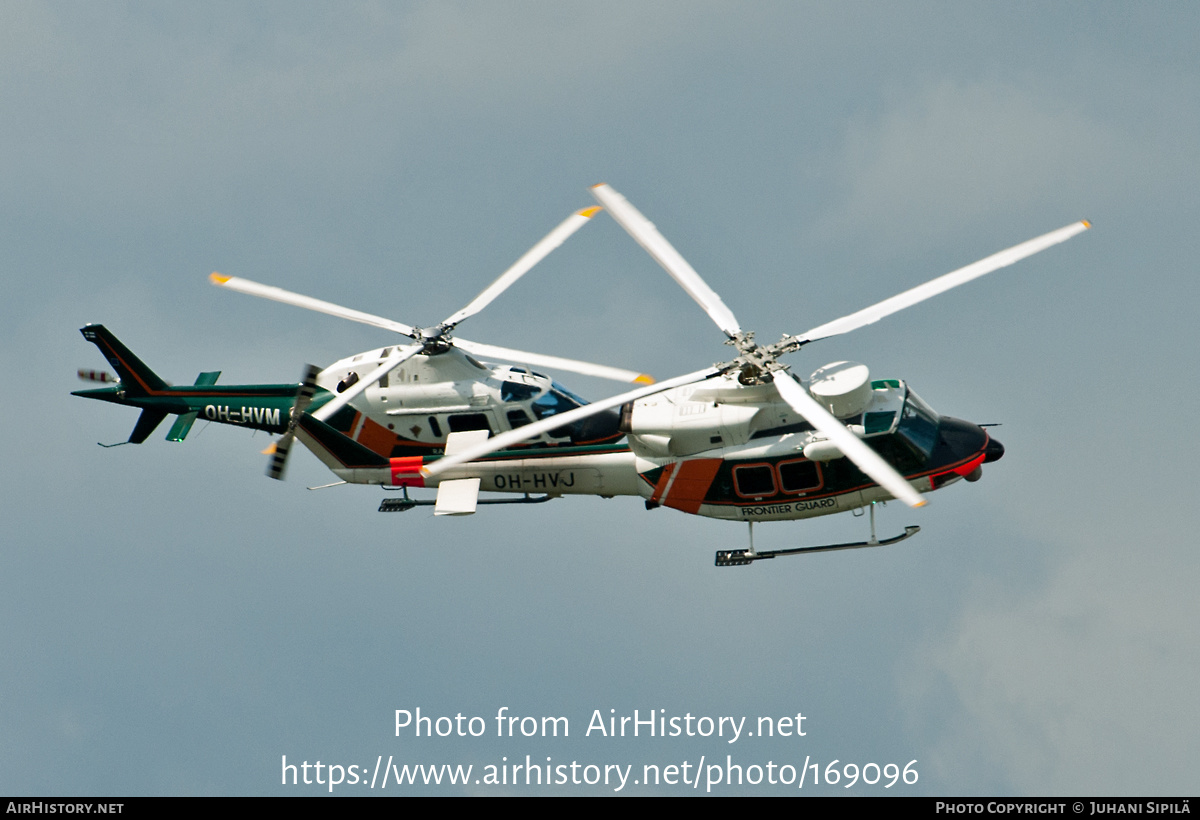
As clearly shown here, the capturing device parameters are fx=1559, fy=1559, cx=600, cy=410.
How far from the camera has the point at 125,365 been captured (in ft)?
169

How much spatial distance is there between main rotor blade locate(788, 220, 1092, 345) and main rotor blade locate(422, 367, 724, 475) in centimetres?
307

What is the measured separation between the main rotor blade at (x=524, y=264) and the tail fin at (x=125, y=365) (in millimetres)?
11039

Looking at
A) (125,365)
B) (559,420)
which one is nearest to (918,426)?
(559,420)

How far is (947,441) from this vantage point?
1720 inches

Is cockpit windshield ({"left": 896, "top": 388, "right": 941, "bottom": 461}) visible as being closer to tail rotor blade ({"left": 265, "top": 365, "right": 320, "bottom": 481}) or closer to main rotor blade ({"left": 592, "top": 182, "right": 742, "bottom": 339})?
main rotor blade ({"left": 592, "top": 182, "right": 742, "bottom": 339})

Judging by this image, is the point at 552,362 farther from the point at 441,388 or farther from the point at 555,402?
the point at 441,388

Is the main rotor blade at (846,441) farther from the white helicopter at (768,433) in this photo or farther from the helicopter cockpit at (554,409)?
the helicopter cockpit at (554,409)

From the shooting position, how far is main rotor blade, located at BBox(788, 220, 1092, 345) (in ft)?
137

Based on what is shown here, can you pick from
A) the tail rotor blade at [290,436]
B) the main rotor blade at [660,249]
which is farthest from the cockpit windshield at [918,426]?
the tail rotor blade at [290,436]

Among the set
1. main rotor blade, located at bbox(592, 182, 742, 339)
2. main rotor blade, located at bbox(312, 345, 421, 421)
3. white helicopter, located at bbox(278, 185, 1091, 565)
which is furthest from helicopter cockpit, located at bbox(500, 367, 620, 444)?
main rotor blade, located at bbox(592, 182, 742, 339)

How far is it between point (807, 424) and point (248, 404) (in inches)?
716

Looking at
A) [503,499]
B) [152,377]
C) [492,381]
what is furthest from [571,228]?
[152,377]

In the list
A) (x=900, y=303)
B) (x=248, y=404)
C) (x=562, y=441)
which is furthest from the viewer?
(x=248, y=404)

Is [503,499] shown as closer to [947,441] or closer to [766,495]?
[766,495]
